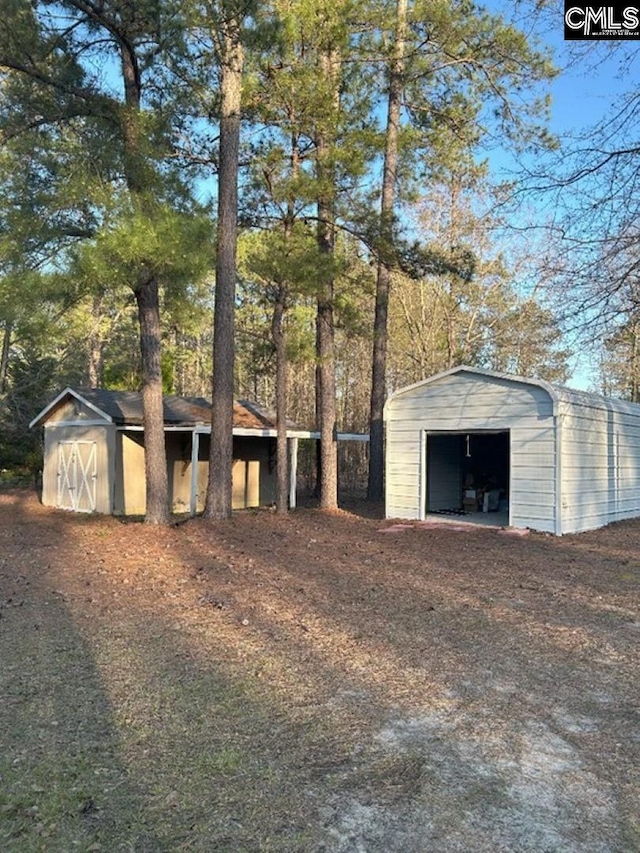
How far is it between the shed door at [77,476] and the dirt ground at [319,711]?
25.2 ft

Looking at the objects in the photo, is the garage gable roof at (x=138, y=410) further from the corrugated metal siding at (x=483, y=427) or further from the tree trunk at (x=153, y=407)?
the corrugated metal siding at (x=483, y=427)

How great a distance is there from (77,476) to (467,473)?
924 cm

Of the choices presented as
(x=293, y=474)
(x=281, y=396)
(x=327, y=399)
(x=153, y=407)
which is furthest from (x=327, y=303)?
(x=153, y=407)

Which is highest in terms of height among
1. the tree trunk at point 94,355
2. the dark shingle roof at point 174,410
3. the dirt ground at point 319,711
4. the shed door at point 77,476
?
the tree trunk at point 94,355

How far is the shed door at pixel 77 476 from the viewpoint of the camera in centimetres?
1490

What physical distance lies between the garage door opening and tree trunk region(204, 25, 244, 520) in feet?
16.5

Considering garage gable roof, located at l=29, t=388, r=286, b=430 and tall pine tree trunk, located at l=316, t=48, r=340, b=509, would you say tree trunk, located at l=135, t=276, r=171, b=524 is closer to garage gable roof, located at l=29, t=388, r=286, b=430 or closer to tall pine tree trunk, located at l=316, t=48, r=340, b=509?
garage gable roof, located at l=29, t=388, r=286, b=430

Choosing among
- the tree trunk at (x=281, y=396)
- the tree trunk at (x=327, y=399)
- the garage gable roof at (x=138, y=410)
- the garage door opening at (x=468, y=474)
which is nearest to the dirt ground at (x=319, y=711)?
the tree trunk at (x=281, y=396)

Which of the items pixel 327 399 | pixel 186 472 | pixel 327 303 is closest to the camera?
pixel 327 303

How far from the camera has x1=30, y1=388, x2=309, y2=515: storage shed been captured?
14.4 meters

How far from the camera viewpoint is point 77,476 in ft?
50.2

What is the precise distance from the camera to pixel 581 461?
37.1 ft

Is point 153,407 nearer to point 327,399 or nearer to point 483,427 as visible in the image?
point 327,399

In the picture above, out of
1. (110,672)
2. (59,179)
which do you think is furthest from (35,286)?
(110,672)
